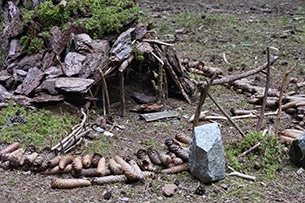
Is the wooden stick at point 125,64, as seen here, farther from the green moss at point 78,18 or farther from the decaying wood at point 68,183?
the decaying wood at point 68,183

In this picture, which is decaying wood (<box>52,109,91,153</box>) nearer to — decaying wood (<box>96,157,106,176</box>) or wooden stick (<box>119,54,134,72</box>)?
decaying wood (<box>96,157,106,176</box>)

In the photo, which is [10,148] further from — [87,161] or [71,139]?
[87,161]

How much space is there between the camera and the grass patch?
10.5 ft

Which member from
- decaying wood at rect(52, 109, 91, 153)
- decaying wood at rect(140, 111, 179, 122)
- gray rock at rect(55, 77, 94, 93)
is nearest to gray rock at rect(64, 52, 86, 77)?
gray rock at rect(55, 77, 94, 93)

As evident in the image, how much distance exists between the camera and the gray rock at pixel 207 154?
2.72 metres

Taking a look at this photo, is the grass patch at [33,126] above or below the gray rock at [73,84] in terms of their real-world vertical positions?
below

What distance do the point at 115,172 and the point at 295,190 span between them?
115cm

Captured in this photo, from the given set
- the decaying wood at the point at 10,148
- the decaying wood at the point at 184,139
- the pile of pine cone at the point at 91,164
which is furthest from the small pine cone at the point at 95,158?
the decaying wood at the point at 184,139

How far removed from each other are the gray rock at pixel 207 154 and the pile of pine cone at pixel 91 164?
0.62ft

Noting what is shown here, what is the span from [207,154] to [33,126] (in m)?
1.43

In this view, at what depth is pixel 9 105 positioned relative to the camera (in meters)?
3.64

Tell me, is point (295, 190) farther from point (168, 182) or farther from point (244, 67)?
point (244, 67)

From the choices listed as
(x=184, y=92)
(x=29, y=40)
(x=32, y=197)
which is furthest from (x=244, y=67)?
(x=32, y=197)

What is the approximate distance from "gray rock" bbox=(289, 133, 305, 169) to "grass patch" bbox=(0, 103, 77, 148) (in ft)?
5.42
